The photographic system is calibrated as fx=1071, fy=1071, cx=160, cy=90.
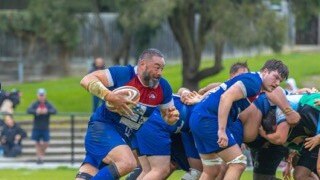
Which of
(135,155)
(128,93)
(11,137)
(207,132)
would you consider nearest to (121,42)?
(11,137)

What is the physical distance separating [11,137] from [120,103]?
11372mm

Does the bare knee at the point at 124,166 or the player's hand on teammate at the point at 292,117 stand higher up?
the player's hand on teammate at the point at 292,117

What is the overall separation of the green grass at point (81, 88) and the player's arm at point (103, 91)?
54.1 ft

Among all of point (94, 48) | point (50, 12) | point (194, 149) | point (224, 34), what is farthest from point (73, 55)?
point (194, 149)

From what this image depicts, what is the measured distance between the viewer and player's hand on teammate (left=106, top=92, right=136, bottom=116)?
11070 mm

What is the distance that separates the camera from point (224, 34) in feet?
83.6

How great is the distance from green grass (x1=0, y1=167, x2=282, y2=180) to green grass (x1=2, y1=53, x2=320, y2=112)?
8099 millimetres

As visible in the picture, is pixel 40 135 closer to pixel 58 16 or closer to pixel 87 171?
pixel 58 16

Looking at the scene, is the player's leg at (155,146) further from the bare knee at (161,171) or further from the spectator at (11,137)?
the spectator at (11,137)

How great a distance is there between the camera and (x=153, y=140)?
12.8 m

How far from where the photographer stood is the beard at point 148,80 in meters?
11.5

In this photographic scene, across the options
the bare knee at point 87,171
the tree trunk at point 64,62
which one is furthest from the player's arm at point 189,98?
the tree trunk at point 64,62

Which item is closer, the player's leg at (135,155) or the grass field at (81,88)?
the player's leg at (135,155)

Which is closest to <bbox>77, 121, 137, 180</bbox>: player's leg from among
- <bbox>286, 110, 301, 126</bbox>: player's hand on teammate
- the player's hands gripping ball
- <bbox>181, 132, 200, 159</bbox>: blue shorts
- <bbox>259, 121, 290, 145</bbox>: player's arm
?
the player's hands gripping ball
